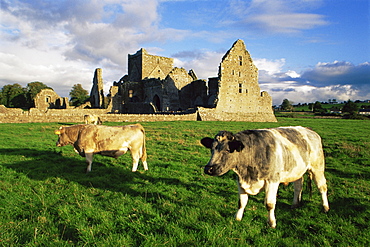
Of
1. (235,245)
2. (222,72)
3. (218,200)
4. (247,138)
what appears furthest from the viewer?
(222,72)

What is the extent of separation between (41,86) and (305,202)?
3404 inches

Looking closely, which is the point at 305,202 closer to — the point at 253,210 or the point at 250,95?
the point at 253,210

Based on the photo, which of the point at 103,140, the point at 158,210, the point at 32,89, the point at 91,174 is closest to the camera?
the point at 158,210

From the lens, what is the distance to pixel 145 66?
55.7 m

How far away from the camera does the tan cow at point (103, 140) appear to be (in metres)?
7.15

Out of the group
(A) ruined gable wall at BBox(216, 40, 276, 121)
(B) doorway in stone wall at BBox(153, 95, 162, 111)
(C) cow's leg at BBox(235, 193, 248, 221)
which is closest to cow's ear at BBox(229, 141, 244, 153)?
(C) cow's leg at BBox(235, 193, 248, 221)

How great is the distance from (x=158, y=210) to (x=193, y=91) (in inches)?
1680

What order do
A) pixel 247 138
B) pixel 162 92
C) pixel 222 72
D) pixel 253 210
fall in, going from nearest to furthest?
pixel 247 138
pixel 253 210
pixel 222 72
pixel 162 92

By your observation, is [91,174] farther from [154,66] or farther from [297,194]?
[154,66]

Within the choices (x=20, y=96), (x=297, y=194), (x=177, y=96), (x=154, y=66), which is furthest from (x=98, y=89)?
(x=297, y=194)

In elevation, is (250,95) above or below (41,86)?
below

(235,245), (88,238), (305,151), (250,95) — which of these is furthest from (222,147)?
(250,95)

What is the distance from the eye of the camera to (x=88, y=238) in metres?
3.59

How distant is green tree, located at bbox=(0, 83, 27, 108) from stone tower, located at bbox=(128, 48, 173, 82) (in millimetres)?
39339
